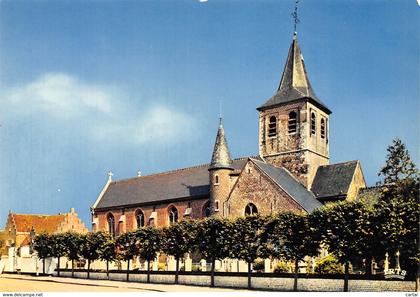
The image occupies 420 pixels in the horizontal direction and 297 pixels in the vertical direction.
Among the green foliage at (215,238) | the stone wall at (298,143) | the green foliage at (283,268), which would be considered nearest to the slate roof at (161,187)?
the stone wall at (298,143)

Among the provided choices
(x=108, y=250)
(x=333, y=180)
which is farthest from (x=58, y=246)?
(x=333, y=180)

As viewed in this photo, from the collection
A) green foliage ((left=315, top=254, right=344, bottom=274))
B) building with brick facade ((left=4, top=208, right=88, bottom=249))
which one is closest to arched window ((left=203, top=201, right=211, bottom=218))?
green foliage ((left=315, top=254, right=344, bottom=274))

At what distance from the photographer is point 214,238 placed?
126 ft

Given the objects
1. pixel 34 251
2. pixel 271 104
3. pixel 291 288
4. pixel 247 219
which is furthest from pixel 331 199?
pixel 34 251

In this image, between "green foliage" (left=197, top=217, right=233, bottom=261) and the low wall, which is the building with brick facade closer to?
the low wall

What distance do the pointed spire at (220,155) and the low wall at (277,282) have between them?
13.7 meters

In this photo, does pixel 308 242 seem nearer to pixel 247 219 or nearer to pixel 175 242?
pixel 247 219

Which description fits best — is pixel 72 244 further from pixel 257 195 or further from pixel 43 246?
pixel 257 195

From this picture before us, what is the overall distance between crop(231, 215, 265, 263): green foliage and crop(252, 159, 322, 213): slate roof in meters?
10.3

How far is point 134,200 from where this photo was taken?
67.2 meters

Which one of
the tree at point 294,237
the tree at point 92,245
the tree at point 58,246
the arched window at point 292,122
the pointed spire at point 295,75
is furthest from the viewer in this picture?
the pointed spire at point 295,75

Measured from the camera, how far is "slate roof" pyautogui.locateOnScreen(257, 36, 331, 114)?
5772 cm

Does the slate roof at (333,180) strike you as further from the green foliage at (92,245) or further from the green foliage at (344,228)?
the green foliage at (92,245)

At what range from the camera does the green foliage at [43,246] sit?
176 feet
